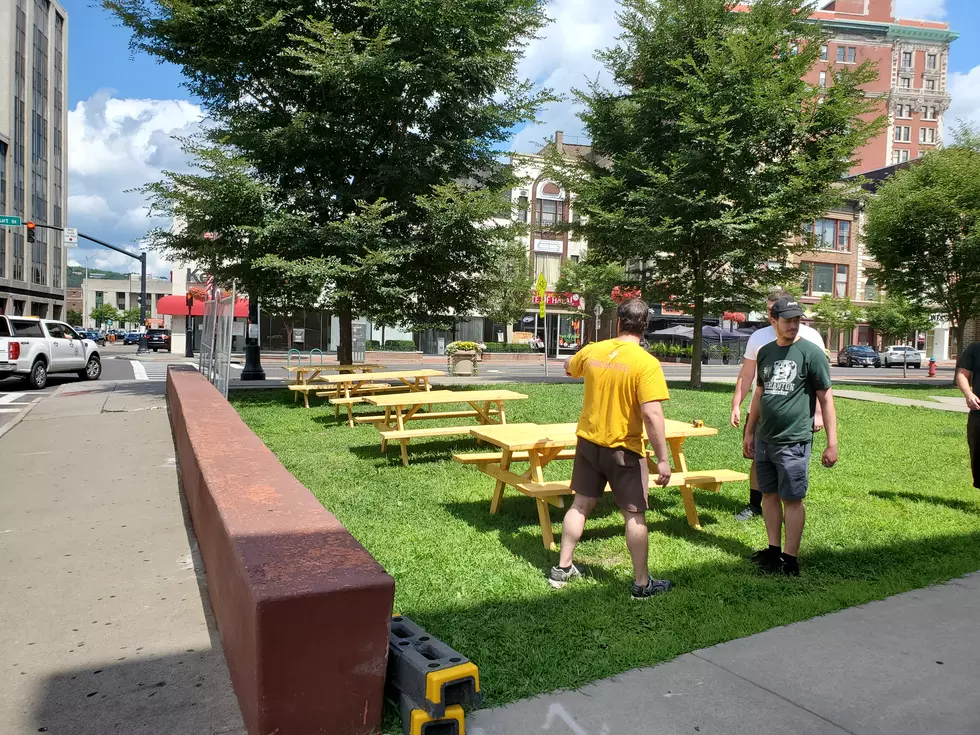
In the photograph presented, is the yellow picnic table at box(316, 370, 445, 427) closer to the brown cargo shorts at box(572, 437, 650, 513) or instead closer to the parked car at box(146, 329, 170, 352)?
the brown cargo shorts at box(572, 437, 650, 513)

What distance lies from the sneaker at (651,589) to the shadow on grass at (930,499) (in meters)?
3.72

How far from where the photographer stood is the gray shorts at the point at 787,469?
4.50m

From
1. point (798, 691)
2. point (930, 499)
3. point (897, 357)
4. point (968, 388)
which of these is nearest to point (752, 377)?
point (968, 388)

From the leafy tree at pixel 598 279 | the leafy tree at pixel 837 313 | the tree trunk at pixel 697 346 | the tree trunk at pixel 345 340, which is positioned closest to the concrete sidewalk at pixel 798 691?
the tree trunk at pixel 345 340

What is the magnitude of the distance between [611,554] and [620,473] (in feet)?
3.92

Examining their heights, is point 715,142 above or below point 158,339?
above

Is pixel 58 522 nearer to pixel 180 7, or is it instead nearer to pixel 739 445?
pixel 739 445

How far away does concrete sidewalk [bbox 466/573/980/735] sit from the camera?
290 cm

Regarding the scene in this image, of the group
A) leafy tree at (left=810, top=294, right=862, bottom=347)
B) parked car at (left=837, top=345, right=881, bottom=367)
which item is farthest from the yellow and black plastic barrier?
parked car at (left=837, top=345, right=881, bottom=367)

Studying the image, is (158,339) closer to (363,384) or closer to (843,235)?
(363,384)

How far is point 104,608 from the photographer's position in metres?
4.24

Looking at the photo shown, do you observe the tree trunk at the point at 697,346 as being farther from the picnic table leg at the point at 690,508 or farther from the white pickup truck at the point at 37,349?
the white pickup truck at the point at 37,349

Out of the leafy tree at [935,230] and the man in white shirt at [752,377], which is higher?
the leafy tree at [935,230]

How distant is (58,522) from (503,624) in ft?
14.2
